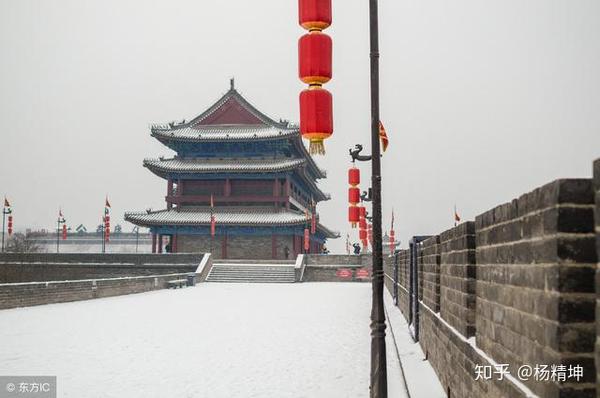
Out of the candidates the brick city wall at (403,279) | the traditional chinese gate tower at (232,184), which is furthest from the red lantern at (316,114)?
the traditional chinese gate tower at (232,184)

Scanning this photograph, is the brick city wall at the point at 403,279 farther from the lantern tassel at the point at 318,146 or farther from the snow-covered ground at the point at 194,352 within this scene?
the lantern tassel at the point at 318,146

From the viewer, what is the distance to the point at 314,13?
5.72m

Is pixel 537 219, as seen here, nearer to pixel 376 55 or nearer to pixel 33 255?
pixel 376 55

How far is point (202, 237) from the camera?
41094 millimetres

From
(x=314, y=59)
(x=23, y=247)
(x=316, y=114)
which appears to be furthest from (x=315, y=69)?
(x=23, y=247)

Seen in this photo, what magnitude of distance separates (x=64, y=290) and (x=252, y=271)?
16.8 meters

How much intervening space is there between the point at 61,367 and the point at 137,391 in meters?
1.92

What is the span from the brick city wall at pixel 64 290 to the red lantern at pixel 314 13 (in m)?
14.0

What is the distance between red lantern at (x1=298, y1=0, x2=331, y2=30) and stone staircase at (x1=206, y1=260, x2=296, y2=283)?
28429mm

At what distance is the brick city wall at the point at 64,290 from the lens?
16.3 metres

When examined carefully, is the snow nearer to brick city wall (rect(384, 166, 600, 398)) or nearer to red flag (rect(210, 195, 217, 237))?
brick city wall (rect(384, 166, 600, 398))

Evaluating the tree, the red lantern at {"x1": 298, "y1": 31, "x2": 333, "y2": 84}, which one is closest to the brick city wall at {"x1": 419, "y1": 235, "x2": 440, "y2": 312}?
the red lantern at {"x1": 298, "y1": 31, "x2": 333, "y2": 84}

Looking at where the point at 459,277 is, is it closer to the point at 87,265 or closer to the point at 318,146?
the point at 318,146

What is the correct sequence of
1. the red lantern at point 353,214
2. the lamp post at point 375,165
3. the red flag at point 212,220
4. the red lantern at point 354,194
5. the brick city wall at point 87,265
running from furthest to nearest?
the red flag at point 212,220
the brick city wall at point 87,265
the red lantern at point 353,214
the red lantern at point 354,194
the lamp post at point 375,165
